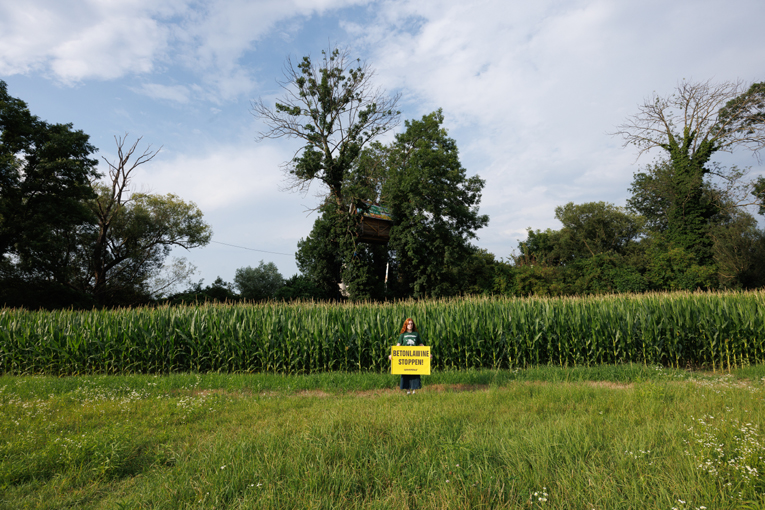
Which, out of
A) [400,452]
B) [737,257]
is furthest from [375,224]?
[737,257]

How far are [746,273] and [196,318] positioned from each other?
37.4 m

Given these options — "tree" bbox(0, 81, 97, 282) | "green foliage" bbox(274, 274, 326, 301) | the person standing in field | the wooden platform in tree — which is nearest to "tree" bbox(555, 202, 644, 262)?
the wooden platform in tree

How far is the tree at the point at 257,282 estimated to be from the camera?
40812 millimetres

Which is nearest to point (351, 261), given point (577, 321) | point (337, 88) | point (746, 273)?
point (337, 88)

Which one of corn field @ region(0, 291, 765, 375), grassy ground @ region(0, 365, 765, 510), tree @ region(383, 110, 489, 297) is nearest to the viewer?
grassy ground @ region(0, 365, 765, 510)

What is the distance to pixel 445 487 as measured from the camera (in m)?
3.35

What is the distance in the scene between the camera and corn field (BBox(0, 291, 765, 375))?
1159 cm

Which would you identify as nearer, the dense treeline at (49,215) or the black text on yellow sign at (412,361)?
the black text on yellow sign at (412,361)

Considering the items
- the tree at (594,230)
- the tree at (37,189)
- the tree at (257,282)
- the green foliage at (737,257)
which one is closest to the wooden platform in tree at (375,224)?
the tree at (257,282)

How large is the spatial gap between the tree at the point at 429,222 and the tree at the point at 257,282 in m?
16.8

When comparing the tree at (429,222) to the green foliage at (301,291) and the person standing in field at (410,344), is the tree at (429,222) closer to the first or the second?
the green foliage at (301,291)

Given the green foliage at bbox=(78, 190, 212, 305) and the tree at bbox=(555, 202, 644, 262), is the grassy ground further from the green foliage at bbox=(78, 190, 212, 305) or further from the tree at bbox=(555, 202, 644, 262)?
the tree at bbox=(555, 202, 644, 262)

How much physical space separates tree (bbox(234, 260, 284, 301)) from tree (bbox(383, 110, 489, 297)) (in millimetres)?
16777

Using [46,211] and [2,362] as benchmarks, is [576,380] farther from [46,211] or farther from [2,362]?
[46,211]
